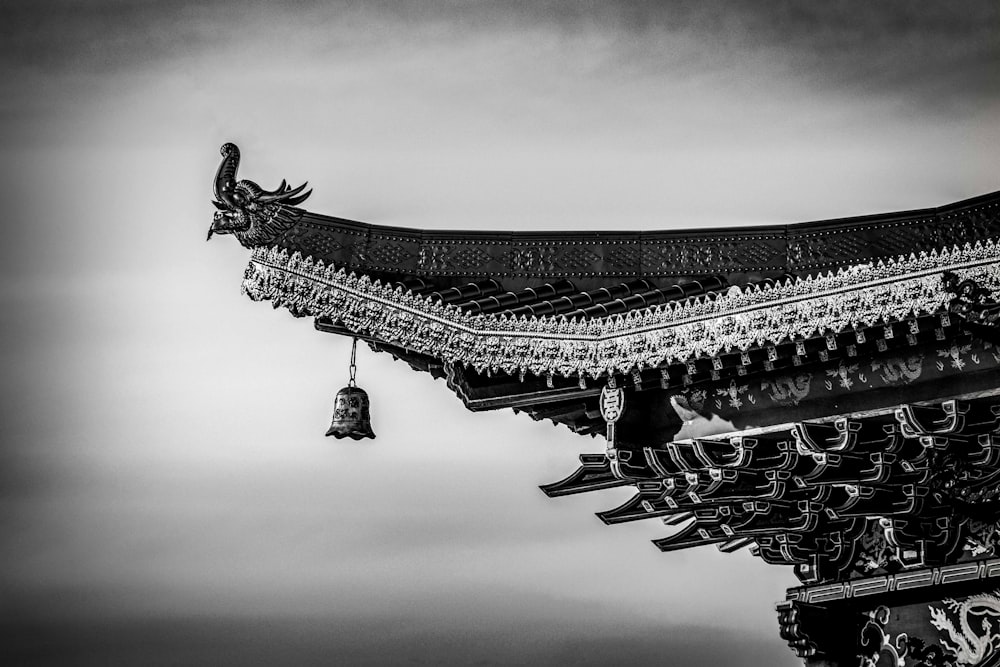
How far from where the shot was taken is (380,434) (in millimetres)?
12289

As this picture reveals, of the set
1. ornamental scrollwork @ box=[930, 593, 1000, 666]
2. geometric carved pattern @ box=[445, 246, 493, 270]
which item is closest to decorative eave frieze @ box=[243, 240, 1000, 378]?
geometric carved pattern @ box=[445, 246, 493, 270]

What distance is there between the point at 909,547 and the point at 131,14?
351 inches

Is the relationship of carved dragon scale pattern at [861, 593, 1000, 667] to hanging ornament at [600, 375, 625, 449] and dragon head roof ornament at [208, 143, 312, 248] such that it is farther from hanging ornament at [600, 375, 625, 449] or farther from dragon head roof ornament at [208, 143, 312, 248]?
dragon head roof ornament at [208, 143, 312, 248]

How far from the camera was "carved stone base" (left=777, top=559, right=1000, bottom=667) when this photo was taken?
597 centimetres

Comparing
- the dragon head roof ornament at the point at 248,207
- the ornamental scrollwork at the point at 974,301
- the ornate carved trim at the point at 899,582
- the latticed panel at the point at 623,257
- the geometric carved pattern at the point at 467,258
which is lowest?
the ornate carved trim at the point at 899,582

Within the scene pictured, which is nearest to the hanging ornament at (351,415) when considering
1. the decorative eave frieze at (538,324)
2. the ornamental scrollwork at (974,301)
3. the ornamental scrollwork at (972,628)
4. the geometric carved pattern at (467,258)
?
the decorative eave frieze at (538,324)

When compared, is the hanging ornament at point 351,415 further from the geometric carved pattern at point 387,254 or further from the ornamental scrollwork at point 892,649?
the ornamental scrollwork at point 892,649

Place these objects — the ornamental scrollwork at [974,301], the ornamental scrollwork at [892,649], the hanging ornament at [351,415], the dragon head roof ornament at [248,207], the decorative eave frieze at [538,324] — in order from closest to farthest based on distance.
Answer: the ornamental scrollwork at [974,301], the decorative eave frieze at [538,324], the dragon head roof ornament at [248,207], the ornamental scrollwork at [892,649], the hanging ornament at [351,415]

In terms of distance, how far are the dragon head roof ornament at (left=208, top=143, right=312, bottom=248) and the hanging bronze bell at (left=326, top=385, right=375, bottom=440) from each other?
82 centimetres

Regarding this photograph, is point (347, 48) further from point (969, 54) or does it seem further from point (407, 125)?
point (969, 54)

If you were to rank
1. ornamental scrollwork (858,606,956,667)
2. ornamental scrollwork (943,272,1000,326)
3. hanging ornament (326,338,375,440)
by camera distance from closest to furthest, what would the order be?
ornamental scrollwork (943,272,1000,326) < ornamental scrollwork (858,606,956,667) < hanging ornament (326,338,375,440)

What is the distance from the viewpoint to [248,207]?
19.4ft

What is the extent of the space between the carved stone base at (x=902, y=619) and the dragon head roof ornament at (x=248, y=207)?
9.88ft

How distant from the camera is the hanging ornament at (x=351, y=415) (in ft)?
20.4
